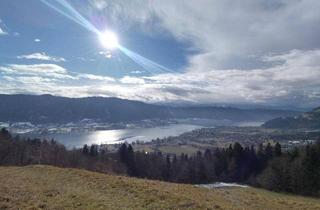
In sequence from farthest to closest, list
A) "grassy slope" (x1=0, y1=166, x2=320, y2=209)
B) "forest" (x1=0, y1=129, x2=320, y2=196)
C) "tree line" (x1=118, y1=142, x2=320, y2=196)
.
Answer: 1. "tree line" (x1=118, y1=142, x2=320, y2=196)
2. "forest" (x1=0, y1=129, x2=320, y2=196)
3. "grassy slope" (x1=0, y1=166, x2=320, y2=209)

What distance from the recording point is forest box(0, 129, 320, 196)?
64.4m

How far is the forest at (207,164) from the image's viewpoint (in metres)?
64.4

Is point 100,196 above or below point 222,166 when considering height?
above

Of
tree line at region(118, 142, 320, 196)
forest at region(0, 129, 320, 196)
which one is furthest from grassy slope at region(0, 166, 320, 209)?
tree line at region(118, 142, 320, 196)

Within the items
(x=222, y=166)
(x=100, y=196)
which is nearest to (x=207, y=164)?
(x=222, y=166)

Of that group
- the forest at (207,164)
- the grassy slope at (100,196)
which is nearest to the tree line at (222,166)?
the forest at (207,164)

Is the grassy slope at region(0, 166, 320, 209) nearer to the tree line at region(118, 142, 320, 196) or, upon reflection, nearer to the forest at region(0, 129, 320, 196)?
the forest at region(0, 129, 320, 196)

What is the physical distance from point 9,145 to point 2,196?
60.4 metres

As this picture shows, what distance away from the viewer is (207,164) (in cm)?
9444

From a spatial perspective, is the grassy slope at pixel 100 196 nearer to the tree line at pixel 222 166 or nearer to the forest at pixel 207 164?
the forest at pixel 207 164

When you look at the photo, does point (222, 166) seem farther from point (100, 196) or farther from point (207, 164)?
point (100, 196)

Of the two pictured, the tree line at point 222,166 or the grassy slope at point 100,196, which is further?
the tree line at point 222,166

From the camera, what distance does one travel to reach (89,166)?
255 feet

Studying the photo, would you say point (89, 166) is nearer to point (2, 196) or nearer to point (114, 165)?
point (114, 165)
